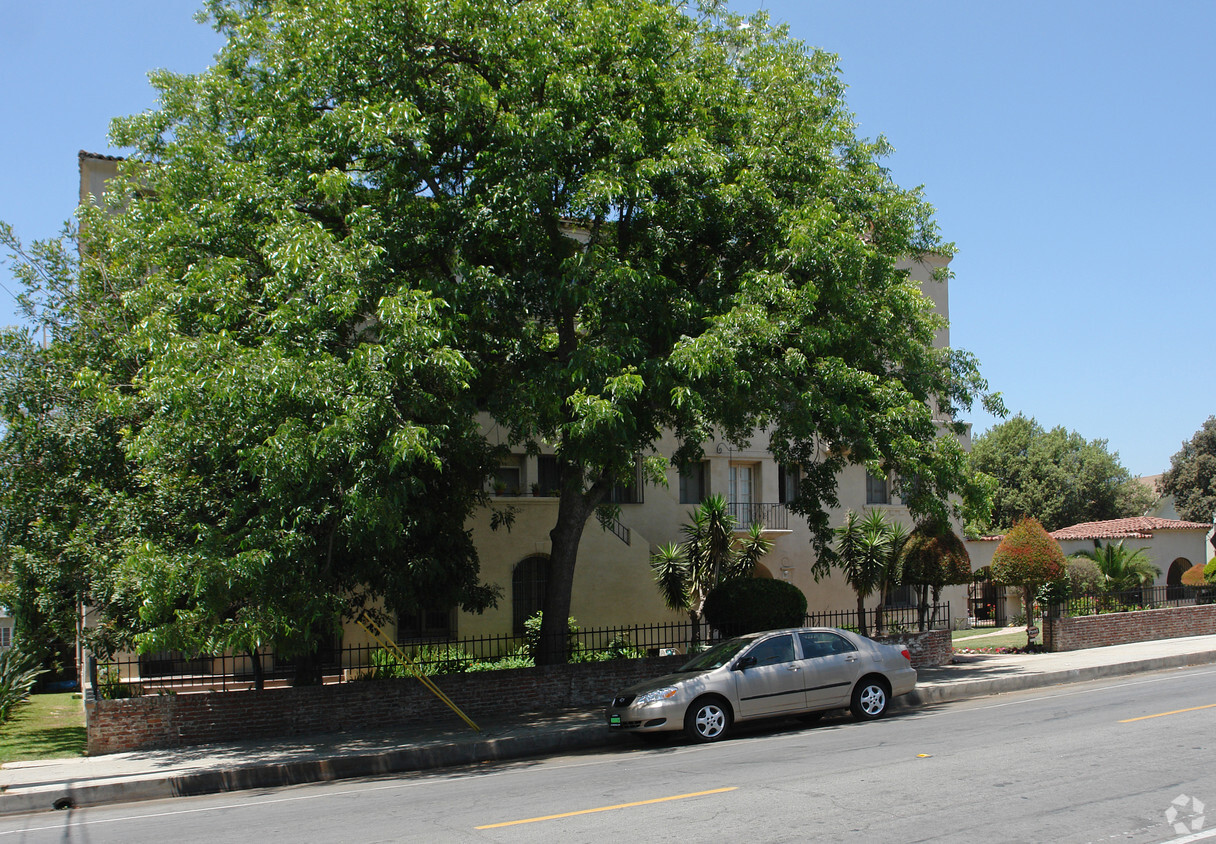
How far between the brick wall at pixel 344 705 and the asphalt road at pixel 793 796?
9.61 ft

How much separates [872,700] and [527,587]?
11.5 meters

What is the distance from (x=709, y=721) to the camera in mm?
12898

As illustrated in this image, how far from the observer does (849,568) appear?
2448cm

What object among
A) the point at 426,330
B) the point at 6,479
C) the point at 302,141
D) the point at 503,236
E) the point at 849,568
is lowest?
the point at 849,568

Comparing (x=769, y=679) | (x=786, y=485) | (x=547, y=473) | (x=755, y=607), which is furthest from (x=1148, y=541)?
(x=769, y=679)

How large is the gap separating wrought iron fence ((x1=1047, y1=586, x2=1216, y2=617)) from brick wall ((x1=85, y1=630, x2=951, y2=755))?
1171 centimetres

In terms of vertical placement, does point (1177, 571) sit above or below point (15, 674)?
below

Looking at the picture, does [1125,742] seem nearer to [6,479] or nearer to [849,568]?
[849,568]

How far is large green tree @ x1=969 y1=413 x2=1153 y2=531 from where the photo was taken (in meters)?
51.4

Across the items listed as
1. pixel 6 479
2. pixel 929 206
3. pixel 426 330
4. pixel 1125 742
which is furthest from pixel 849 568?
pixel 6 479

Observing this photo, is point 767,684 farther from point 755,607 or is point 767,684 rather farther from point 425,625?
point 425,625

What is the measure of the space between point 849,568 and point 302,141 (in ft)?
55.0

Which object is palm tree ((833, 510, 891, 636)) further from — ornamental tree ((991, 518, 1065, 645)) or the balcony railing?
the balcony railing

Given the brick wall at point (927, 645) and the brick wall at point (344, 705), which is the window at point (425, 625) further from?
the brick wall at point (927, 645)
